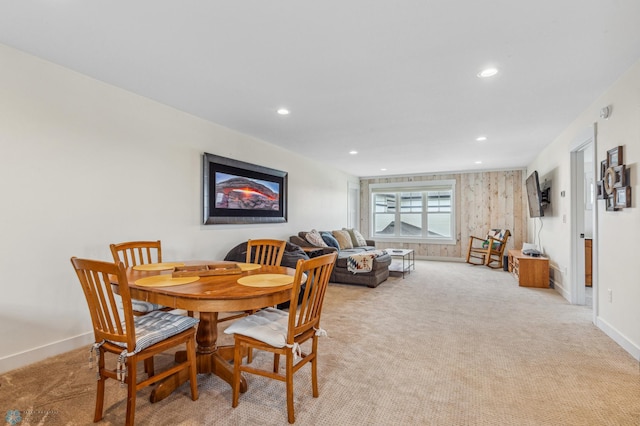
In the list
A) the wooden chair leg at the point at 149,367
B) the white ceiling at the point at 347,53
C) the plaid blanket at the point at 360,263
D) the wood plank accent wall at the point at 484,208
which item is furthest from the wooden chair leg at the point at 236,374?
the wood plank accent wall at the point at 484,208

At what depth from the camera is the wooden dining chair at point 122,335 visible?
152cm

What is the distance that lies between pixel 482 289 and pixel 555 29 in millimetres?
3834

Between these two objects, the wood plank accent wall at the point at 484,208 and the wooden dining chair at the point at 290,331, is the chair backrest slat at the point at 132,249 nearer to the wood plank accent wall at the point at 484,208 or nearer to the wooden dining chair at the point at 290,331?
the wooden dining chair at the point at 290,331

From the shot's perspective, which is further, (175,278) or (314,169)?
(314,169)

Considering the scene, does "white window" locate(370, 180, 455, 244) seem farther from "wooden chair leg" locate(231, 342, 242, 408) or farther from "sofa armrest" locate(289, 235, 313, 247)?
"wooden chair leg" locate(231, 342, 242, 408)

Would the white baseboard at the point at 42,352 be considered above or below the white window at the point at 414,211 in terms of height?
below

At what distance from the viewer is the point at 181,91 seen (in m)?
2.99

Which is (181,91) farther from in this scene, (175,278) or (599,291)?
(599,291)

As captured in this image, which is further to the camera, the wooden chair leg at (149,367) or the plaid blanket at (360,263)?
the plaid blanket at (360,263)

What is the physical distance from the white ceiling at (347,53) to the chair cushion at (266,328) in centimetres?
187

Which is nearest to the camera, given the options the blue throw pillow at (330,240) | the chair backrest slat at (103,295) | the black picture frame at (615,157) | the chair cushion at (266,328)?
the chair backrest slat at (103,295)

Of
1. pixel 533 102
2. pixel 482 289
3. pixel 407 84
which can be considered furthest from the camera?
pixel 482 289

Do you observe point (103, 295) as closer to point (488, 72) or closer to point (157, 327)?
point (157, 327)

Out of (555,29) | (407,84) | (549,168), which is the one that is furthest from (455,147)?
(555,29)
